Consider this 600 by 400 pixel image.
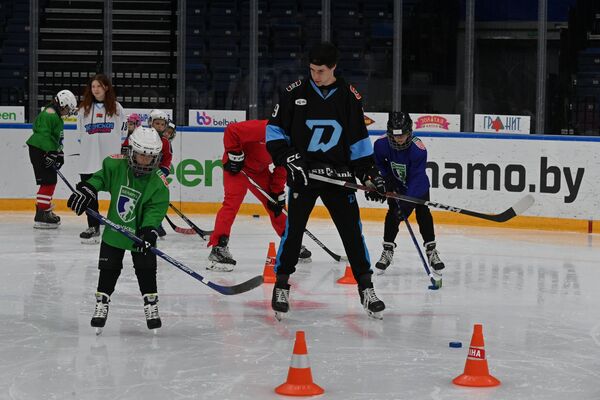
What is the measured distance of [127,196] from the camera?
5.14m

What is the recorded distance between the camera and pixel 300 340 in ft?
13.6

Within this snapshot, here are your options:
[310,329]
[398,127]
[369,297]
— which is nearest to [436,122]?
[398,127]

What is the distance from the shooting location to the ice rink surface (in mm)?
4309

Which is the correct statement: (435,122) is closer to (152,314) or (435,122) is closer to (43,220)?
(43,220)

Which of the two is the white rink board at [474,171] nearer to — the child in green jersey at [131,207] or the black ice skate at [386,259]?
the black ice skate at [386,259]

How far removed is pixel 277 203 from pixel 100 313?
2224mm

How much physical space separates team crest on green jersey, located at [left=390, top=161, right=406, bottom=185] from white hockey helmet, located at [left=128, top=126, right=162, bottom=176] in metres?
2.04

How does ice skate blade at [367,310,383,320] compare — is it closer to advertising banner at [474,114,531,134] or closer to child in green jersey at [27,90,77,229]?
child in green jersey at [27,90,77,229]

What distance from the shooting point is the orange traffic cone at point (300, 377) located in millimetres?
4137

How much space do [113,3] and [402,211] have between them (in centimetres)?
665

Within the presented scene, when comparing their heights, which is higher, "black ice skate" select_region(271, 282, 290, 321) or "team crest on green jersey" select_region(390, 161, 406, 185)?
"team crest on green jersey" select_region(390, 161, 406, 185)

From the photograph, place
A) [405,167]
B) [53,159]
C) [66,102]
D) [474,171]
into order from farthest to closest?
[474,171] < [66,102] < [53,159] < [405,167]

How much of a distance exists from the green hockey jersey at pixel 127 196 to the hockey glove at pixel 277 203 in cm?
211

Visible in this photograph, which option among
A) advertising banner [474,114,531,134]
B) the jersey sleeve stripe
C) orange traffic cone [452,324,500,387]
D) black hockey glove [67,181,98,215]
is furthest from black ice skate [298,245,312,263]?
advertising banner [474,114,531,134]
